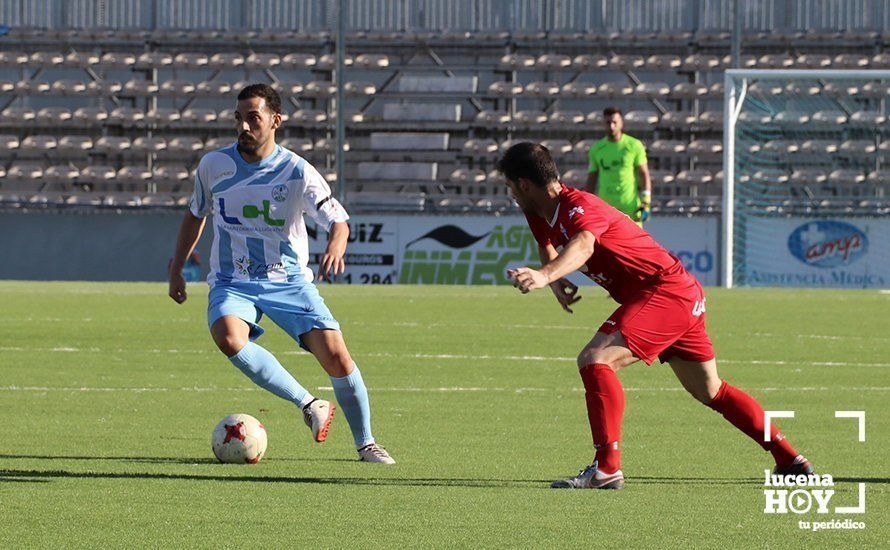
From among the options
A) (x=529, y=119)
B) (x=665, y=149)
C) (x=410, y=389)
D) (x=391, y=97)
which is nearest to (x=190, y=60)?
(x=391, y=97)

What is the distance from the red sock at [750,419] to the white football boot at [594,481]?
2.11 feet

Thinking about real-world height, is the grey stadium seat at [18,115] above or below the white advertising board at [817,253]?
above

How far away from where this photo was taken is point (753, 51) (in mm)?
36250

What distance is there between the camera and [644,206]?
19.3 m

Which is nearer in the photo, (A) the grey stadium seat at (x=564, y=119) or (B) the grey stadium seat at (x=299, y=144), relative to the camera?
(B) the grey stadium seat at (x=299, y=144)

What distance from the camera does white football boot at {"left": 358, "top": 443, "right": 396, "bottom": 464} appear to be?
23.6 feet

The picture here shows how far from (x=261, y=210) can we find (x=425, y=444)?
1479 millimetres

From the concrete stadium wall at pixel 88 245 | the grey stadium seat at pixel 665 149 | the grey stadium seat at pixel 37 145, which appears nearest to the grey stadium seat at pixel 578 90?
the grey stadium seat at pixel 665 149

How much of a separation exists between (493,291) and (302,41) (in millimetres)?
14280

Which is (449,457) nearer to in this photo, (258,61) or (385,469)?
(385,469)

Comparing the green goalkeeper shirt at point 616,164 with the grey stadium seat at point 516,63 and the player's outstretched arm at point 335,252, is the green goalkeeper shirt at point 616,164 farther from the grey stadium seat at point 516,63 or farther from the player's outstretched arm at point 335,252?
the grey stadium seat at point 516,63

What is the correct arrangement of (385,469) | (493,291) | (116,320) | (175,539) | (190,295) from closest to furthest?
(175,539), (385,469), (116,320), (190,295), (493,291)

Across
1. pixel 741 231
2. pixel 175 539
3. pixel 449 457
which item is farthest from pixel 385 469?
pixel 741 231

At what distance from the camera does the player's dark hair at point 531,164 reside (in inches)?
247
